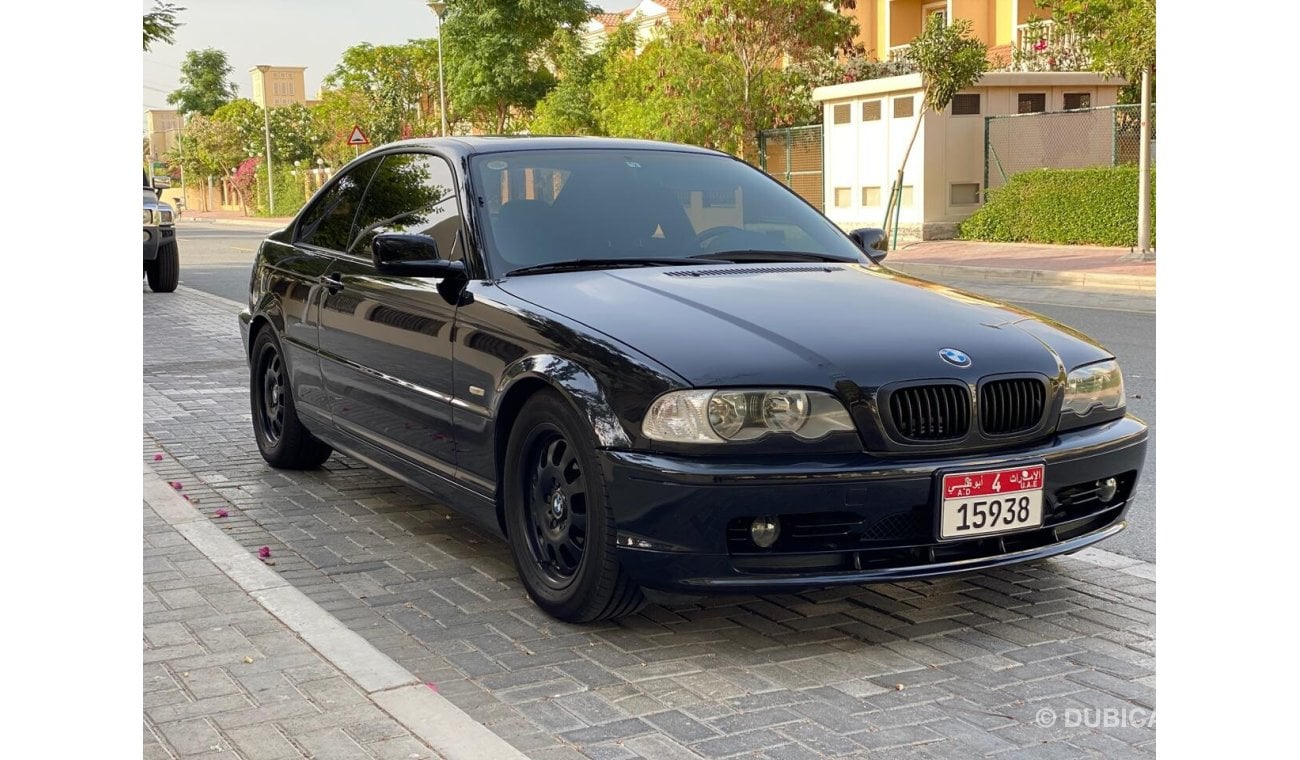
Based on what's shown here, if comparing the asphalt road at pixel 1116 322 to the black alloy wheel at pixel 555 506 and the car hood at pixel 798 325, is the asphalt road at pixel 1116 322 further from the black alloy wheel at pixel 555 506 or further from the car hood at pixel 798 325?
the black alloy wheel at pixel 555 506

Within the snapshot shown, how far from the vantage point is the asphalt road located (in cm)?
594

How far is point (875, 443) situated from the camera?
4133 millimetres

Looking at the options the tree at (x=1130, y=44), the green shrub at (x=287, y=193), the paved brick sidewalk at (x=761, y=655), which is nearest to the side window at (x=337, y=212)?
the paved brick sidewalk at (x=761, y=655)

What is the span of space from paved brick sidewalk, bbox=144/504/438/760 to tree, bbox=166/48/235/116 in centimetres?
13187

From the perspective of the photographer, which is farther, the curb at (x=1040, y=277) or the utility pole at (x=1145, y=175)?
the utility pole at (x=1145, y=175)

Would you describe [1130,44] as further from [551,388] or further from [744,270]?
[551,388]

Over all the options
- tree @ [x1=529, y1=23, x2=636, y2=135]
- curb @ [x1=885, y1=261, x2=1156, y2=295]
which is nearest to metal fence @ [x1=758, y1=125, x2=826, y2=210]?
curb @ [x1=885, y1=261, x2=1156, y2=295]

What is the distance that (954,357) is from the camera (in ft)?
14.1

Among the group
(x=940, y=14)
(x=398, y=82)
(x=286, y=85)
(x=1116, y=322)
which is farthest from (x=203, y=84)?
(x=1116, y=322)

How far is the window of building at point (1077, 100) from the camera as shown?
2853cm

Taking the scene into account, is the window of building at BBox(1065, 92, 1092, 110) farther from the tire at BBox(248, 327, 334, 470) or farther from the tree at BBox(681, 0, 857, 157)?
the tire at BBox(248, 327, 334, 470)

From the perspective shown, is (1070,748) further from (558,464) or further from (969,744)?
(558,464)

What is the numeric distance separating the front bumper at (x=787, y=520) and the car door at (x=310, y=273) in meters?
2.61
